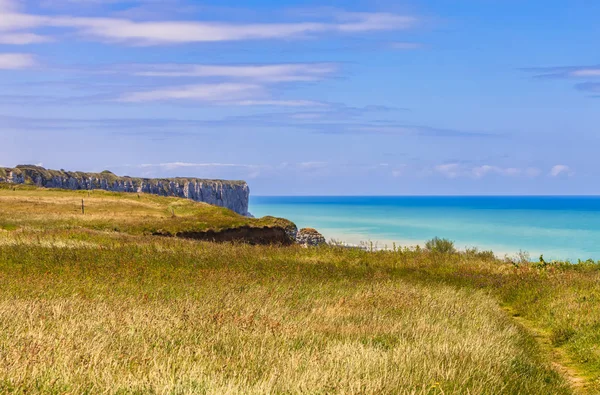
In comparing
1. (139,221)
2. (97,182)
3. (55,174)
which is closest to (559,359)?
(139,221)

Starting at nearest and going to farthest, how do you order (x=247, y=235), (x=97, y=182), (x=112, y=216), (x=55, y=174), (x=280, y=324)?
(x=280, y=324) < (x=247, y=235) < (x=112, y=216) < (x=55, y=174) < (x=97, y=182)

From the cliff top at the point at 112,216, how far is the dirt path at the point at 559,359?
2168 cm

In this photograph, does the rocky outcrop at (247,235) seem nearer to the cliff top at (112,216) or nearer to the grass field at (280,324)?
the cliff top at (112,216)

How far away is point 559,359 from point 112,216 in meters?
37.8

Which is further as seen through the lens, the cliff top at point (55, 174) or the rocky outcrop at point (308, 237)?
the cliff top at point (55, 174)

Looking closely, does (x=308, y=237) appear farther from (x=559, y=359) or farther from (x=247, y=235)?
(x=559, y=359)

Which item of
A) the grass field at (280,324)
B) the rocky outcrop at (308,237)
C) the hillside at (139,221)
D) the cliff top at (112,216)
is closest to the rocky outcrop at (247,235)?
the hillside at (139,221)

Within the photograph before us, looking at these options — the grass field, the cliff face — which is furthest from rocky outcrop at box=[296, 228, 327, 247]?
the cliff face

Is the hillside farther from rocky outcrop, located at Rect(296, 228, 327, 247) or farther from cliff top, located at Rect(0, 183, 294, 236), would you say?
rocky outcrop, located at Rect(296, 228, 327, 247)

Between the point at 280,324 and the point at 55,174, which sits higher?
the point at 55,174

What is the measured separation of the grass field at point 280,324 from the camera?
21.5ft

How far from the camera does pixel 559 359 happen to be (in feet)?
36.8

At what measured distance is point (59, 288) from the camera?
1259 cm

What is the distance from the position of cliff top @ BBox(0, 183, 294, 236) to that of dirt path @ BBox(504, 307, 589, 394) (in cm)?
2168
